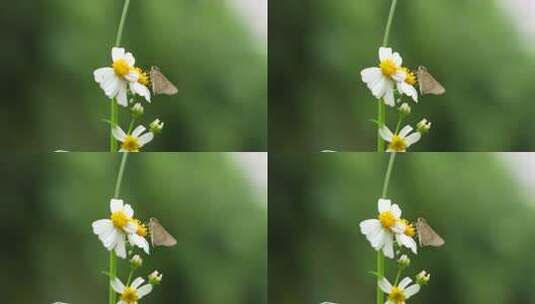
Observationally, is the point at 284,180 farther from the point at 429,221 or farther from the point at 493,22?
the point at 493,22

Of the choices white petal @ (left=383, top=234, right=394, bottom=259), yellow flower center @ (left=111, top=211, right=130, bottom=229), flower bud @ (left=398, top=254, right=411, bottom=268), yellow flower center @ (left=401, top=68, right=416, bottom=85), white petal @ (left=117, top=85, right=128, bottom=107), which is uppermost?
yellow flower center @ (left=401, top=68, right=416, bottom=85)

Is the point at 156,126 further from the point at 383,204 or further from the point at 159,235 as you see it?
the point at 383,204

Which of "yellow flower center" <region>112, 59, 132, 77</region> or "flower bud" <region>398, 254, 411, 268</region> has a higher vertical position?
"yellow flower center" <region>112, 59, 132, 77</region>

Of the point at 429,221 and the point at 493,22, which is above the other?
the point at 493,22

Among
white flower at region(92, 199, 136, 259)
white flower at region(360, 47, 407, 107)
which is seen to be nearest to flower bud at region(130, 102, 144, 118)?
white flower at region(92, 199, 136, 259)

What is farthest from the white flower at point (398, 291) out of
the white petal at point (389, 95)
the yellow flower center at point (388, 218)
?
the white petal at point (389, 95)

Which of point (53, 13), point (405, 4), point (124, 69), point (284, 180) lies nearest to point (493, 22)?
point (405, 4)

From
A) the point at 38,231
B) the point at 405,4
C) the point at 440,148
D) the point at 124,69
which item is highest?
the point at 405,4

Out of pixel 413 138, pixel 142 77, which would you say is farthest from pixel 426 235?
pixel 142 77

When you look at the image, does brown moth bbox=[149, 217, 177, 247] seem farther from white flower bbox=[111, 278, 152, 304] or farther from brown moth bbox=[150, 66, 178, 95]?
brown moth bbox=[150, 66, 178, 95]
